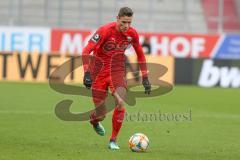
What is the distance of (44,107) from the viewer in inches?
706

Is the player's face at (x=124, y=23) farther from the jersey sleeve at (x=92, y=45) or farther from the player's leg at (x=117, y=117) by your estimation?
the player's leg at (x=117, y=117)

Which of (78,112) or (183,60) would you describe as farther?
(183,60)

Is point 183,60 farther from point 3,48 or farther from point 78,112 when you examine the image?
point 78,112

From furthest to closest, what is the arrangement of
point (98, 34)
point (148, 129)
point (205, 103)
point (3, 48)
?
point (3, 48) → point (205, 103) → point (148, 129) → point (98, 34)

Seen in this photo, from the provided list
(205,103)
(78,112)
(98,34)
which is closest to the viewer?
(98,34)

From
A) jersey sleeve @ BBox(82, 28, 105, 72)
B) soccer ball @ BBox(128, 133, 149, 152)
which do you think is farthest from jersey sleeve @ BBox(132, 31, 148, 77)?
soccer ball @ BBox(128, 133, 149, 152)

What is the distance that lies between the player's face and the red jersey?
19 centimetres

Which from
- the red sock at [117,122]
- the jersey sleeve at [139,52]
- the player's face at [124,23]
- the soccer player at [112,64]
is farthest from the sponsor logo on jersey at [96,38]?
the red sock at [117,122]

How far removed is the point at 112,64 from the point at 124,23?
2.70ft

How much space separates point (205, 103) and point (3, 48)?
1373 centimetres

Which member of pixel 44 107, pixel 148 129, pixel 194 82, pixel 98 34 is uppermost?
pixel 98 34

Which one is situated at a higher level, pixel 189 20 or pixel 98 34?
pixel 98 34

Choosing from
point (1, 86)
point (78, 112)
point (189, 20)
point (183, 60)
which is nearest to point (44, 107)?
point (78, 112)

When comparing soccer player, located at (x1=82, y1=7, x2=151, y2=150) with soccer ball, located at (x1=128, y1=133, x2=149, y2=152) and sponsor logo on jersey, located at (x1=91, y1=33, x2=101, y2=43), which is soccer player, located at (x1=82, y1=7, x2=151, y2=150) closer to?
sponsor logo on jersey, located at (x1=91, y1=33, x2=101, y2=43)
